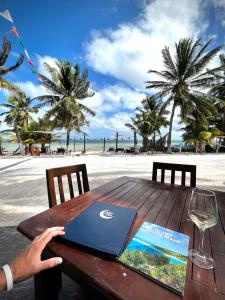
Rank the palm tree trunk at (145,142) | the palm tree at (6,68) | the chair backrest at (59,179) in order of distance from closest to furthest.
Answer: the chair backrest at (59,179) → the palm tree at (6,68) → the palm tree trunk at (145,142)

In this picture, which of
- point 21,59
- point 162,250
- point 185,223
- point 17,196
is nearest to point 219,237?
point 185,223

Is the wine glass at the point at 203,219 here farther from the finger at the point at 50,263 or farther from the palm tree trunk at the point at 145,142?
the palm tree trunk at the point at 145,142

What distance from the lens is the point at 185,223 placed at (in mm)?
1033

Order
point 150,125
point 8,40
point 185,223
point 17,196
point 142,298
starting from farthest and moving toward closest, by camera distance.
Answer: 1. point 150,125
2. point 8,40
3. point 17,196
4. point 185,223
5. point 142,298

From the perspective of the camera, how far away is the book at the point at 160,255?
622 mm

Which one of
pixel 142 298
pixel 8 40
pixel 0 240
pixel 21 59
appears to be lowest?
pixel 0 240

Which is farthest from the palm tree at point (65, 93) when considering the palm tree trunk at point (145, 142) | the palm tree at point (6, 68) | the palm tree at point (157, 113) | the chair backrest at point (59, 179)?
the chair backrest at point (59, 179)

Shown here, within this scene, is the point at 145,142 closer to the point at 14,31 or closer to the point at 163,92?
the point at 163,92

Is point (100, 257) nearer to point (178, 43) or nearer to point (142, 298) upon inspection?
point (142, 298)

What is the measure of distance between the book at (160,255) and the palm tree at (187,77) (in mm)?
13906

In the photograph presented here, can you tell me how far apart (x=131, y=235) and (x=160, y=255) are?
180mm

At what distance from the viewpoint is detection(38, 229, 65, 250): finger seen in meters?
0.75

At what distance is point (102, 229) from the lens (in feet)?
2.89

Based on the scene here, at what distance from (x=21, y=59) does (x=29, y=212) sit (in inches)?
469
